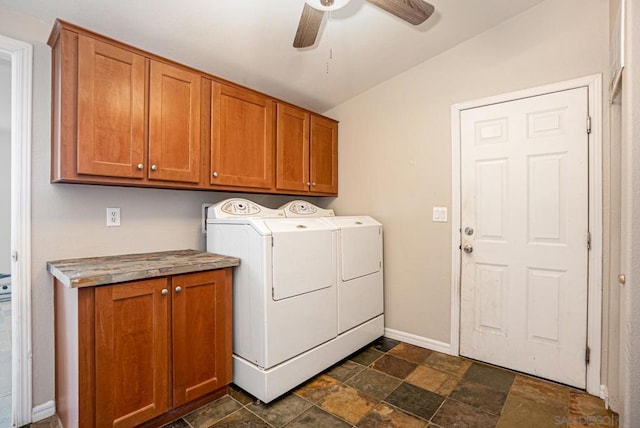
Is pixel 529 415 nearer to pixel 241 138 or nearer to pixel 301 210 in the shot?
pixel 301 210

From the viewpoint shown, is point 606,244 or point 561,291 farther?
point 561,291

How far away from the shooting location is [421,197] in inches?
107

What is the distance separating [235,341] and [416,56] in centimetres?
260

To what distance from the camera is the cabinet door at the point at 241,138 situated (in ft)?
7.27

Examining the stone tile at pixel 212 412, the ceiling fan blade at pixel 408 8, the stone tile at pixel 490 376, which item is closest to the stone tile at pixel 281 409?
the stone tile at pixel 212 412

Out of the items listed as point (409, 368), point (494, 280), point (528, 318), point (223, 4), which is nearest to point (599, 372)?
point (528, 318)

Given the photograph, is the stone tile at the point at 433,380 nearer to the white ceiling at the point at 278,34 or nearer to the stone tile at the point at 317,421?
the stone tile at the point at 317,421

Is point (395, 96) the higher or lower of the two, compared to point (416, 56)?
lower

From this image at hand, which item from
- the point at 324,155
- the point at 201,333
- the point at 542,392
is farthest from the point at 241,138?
the point at 542,392

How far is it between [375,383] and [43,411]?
77.6 inches

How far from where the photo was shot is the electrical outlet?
6.68 ft

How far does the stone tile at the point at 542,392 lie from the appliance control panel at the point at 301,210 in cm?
198

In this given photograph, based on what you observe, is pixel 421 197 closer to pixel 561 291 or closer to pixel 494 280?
pixel 494 280

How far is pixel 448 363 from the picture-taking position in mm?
2426
